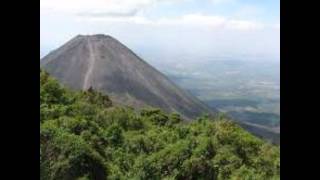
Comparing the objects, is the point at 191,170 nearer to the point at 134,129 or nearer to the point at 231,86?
the point at 134,129

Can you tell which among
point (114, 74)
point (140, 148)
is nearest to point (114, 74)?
point (114, 74)

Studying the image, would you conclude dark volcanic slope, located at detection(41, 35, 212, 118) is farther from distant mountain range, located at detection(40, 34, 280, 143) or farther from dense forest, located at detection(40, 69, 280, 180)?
dense forest, located at detection(40, 69, 280, 180)

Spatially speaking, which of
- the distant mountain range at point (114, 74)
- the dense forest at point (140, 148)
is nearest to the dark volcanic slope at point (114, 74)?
the distant mountain range at point (114, 74)

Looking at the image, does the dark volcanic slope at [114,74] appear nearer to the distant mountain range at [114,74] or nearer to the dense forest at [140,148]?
the distant mountain range at [114,74]

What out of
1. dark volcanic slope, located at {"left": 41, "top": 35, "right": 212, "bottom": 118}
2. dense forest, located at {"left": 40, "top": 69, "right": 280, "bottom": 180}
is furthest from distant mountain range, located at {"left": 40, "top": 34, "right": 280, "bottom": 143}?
dense forest, located at {"left": 40, "top": 69, "right": 280, "bottom": 180}

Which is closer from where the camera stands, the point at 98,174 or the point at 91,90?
the point at 98,174
